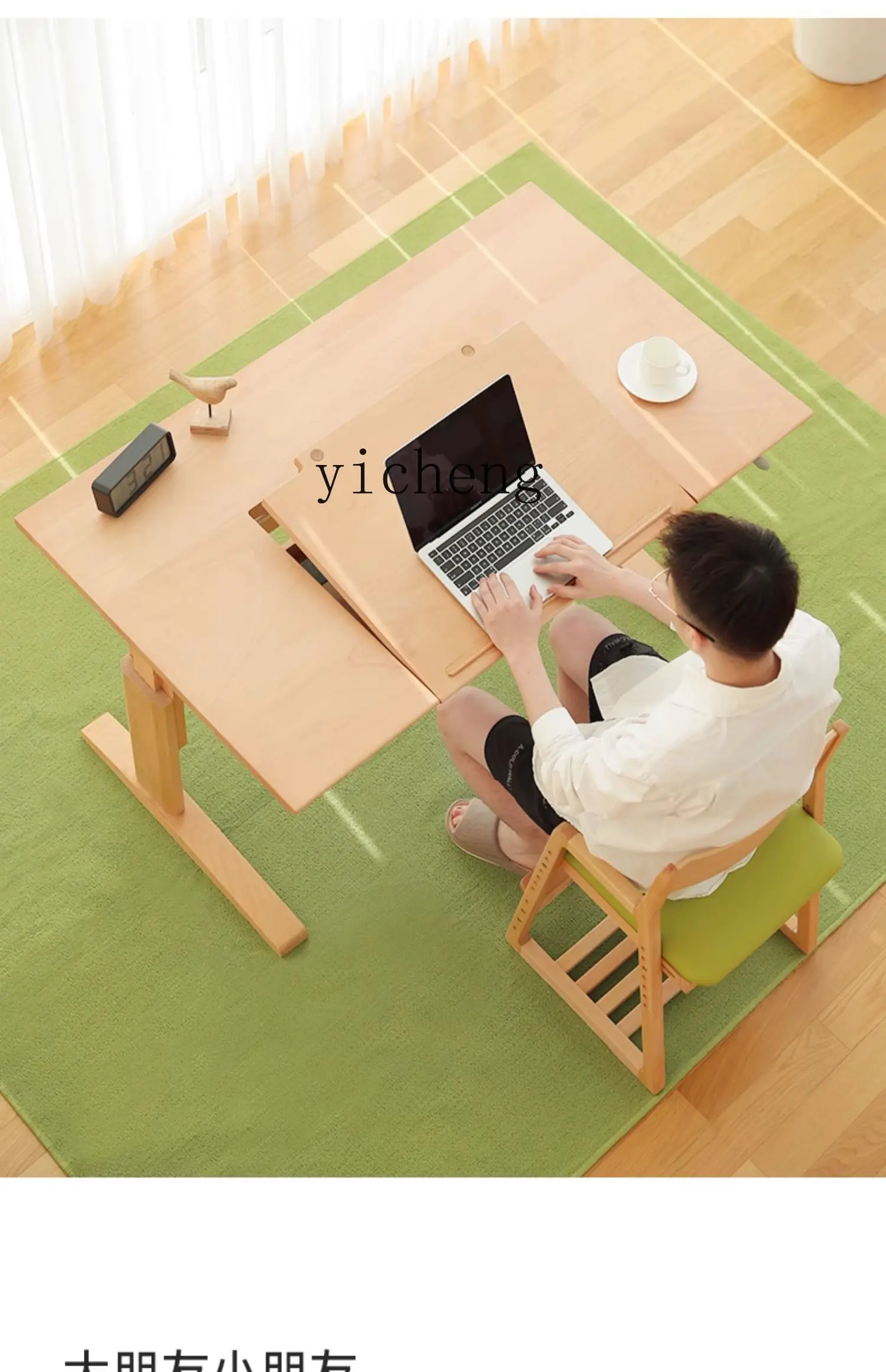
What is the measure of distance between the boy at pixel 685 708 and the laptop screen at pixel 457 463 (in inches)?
5.5

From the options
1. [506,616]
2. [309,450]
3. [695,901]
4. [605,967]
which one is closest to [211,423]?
[309,450]

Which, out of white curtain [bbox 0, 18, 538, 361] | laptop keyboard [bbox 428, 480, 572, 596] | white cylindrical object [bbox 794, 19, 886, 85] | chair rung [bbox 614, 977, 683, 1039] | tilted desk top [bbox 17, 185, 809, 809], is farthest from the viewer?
white cylindrical object [bbox 794, 19, 886, 85]

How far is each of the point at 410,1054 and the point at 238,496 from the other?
43.6 inches

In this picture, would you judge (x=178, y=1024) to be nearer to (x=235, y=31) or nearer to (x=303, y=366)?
(x=303, y=366)

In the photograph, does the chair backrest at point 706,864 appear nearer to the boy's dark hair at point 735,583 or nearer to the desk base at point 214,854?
the boy's dark hair at point 735,583

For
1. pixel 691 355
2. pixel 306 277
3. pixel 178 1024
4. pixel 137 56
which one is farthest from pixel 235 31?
pixel 178 1024

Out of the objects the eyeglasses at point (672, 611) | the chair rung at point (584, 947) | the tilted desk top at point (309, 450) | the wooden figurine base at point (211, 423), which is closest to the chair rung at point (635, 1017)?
the chair rung at point (584, 947)

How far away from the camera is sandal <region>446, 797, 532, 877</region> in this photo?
307 centimetres

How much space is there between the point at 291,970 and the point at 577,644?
0.84 metres

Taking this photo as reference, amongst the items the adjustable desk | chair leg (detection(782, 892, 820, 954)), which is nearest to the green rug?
chair leg (detection(782, 892, 820, 954))

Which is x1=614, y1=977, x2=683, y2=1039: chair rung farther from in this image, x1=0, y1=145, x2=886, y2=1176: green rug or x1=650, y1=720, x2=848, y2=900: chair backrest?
x1=650, y1=720, x2=848, y2=900: chair backrest

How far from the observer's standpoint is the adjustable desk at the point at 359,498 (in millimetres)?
2443

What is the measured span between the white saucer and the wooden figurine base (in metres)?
0.69
